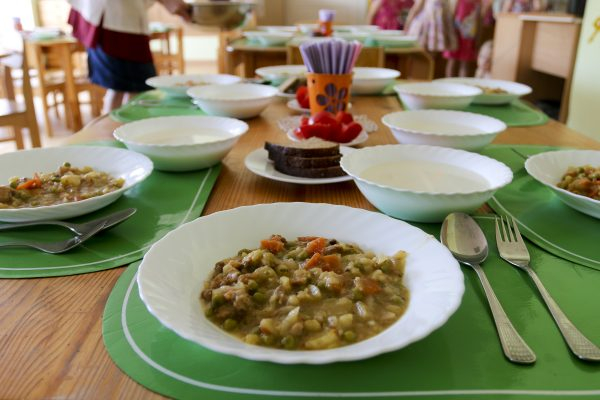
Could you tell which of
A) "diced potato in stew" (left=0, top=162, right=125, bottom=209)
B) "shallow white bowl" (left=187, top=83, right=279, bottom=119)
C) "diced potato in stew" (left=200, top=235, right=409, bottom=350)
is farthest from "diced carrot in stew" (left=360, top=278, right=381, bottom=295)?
"shallow white bowl" (left=187, top=83, right=279, bottom=119)

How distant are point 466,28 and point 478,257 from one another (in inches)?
214

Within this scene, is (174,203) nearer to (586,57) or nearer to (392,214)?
(392,214)

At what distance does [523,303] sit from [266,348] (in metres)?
0.39

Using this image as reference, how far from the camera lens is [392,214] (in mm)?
977

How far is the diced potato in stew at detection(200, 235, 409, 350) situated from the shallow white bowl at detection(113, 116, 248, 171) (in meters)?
0.49

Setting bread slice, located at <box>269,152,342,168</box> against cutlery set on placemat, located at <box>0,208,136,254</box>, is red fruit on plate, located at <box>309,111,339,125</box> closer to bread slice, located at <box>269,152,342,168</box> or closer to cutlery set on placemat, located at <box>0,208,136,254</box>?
bread slice, located at <box>269,152,342,168</box>

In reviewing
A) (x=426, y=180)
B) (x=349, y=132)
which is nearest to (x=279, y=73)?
(x=349, y=132)

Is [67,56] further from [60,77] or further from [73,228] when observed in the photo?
[73,228]

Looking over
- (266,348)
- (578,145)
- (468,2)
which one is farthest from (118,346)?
(468,2)

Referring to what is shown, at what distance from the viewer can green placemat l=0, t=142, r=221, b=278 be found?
81 centimetres

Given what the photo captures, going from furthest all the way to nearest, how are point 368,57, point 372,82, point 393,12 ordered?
point 393,12 < point 368,57 < point 372,82

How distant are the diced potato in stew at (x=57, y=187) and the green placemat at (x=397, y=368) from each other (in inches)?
16.2

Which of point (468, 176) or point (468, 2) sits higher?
point (468, 2)

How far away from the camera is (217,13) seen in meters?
2.40
